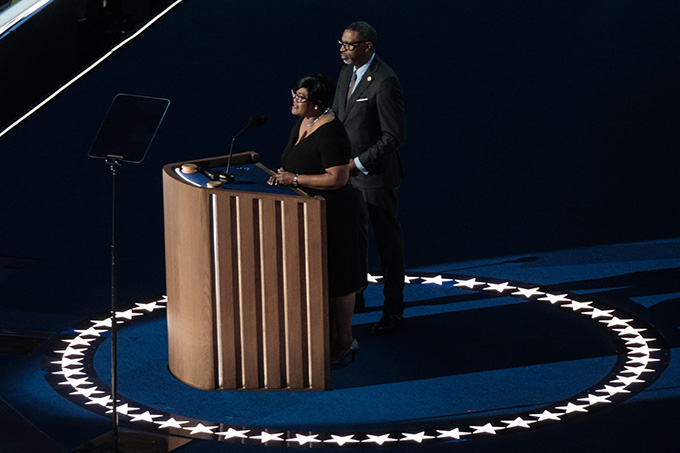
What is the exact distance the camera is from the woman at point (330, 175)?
546 centimetres

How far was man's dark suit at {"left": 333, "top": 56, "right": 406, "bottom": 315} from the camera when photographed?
6031 millimetres

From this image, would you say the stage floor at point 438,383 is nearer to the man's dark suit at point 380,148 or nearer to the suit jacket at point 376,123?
the man's dark suit at point 380,148

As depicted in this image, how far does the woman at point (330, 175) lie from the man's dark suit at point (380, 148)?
0.50 meters

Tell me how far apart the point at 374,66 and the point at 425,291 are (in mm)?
1457

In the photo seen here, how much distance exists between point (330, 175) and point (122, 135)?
1.07 meters

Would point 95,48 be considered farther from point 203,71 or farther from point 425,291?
point 425,291

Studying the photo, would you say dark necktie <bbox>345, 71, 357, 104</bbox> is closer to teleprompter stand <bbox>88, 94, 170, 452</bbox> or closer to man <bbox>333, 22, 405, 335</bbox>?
man <bbox>333, 22, 405, 335</bbox>

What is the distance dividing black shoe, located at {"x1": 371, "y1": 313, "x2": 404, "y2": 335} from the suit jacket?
62 cm

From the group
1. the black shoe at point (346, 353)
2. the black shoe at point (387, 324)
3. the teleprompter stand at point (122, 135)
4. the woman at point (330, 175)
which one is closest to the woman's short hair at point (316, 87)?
the woman at point (330, 175)

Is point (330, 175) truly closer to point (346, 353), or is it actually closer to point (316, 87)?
point (316, 87)

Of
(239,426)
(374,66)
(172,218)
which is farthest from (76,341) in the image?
(374,66)

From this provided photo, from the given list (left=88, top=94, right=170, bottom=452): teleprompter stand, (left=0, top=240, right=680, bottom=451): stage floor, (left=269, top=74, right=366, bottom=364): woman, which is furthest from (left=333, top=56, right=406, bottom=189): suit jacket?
(left=88, top=94, right=170, bottom=452): teleprompter stand

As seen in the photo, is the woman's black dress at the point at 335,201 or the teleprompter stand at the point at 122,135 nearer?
the teleprompter stand at the point at 122,135

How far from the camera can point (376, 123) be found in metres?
6.15
